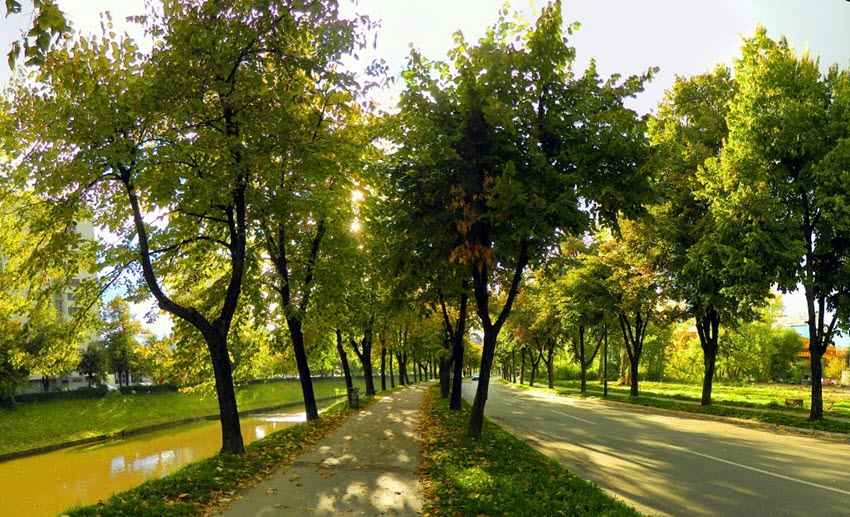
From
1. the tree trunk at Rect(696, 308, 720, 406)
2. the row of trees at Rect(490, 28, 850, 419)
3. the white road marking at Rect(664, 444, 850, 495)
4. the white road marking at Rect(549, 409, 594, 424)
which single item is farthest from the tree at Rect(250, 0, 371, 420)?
the tree trunk at Rect(696, 308, 720, 406)

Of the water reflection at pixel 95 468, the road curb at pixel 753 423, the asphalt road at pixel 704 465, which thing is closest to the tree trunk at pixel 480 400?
the asphalt road at pixel 704 465

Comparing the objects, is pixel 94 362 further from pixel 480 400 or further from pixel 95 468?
pixel 480 400

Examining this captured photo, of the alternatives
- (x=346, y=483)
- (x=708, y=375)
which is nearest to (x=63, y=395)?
(x=346, y=483)

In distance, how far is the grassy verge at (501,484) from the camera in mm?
7223

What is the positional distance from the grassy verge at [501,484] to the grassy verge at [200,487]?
9.83 ft

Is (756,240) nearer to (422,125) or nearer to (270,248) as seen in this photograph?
(422,125)

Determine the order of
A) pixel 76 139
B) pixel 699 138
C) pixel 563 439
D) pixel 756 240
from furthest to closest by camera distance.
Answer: pixel 699 138 < pixel 756 240 < pixel 563 439 < pixel 76 139

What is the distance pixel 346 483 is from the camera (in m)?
9.09

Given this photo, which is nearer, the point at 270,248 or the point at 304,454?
the point at 304,454

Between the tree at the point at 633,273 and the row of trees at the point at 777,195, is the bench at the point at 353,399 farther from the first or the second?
the tree at the point at 633,273

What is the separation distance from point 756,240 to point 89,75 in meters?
18.6

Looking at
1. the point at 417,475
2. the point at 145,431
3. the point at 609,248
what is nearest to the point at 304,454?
the point at 417,475

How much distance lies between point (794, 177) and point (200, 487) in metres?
19.3

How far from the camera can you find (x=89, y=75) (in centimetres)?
980
